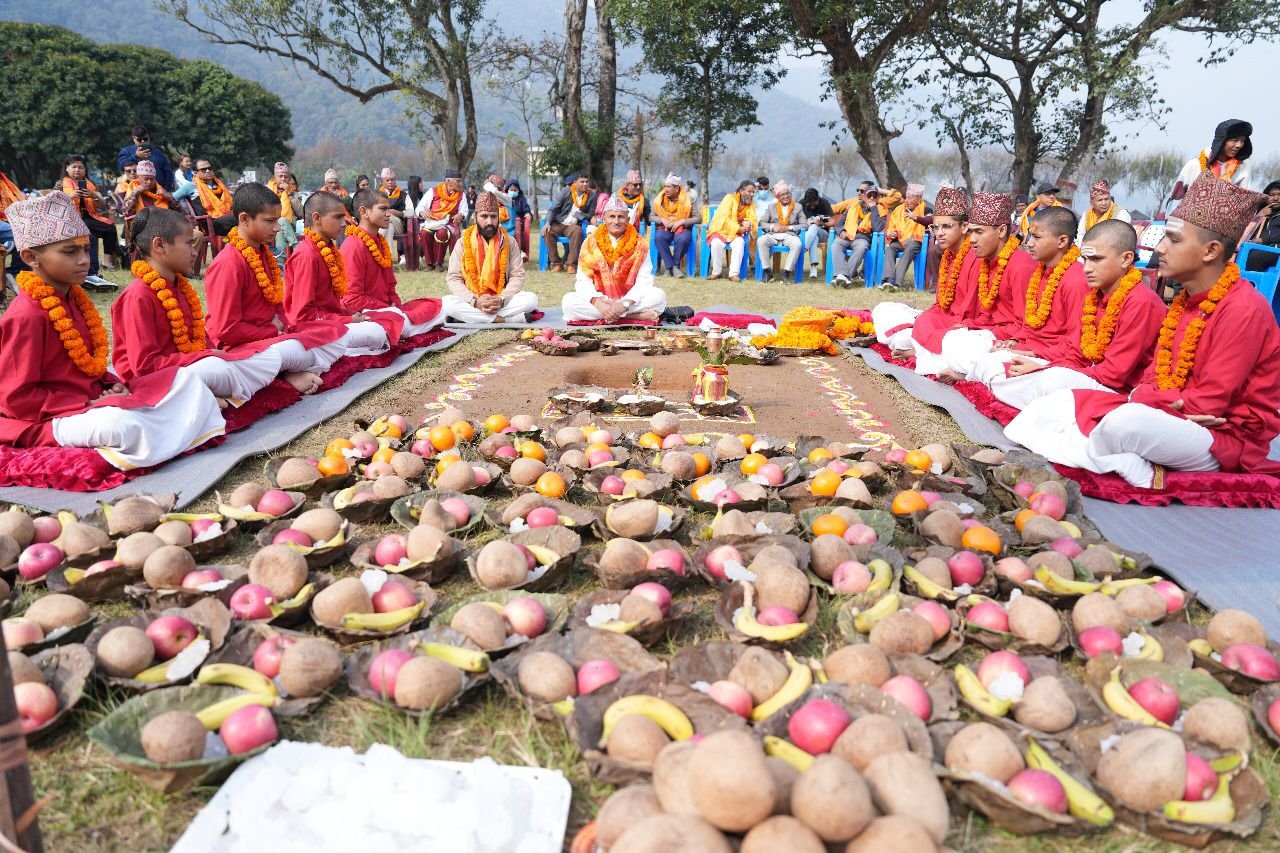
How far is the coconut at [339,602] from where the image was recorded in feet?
8.13

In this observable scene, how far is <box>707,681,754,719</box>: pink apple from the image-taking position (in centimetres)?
204

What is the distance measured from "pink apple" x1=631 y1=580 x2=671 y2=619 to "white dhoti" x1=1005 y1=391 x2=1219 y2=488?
102 inches

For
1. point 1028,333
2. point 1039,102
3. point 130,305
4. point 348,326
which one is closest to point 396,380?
point 348,326

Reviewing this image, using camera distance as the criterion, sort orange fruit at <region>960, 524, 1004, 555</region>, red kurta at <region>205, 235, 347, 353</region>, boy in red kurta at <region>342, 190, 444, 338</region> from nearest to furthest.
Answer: orange fruit at <region>960, 524, 1004, 555</region>, red kurta at <region>205, 235, 347, 353</region>, boy in red kurta at <region>342, 190, 444, 338</region>

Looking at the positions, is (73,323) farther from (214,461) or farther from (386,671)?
(386,671)

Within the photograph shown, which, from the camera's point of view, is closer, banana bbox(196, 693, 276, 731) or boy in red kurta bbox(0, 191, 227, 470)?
banana bbox(196, 693, 276, 731)

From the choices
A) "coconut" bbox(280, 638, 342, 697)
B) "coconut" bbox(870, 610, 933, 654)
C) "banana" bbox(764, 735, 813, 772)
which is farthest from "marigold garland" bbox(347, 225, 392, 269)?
"banana" bbox(764, 735, 813, 772)

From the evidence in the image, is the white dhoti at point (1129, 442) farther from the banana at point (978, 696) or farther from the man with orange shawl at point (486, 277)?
the man with orange shawl at point (486, 277)

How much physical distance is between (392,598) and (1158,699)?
2193mm

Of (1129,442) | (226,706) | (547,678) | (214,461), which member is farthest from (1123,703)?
(214,461)

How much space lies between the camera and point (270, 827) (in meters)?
1.68

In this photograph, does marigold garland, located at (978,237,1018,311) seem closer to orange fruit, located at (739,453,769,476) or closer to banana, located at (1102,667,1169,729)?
orange fruit, located at (739,453,769,476)

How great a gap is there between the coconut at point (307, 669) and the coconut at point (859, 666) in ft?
4.48

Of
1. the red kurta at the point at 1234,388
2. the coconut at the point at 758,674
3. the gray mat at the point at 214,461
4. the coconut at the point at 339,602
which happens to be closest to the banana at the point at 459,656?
the coconut at the point at 339,602
